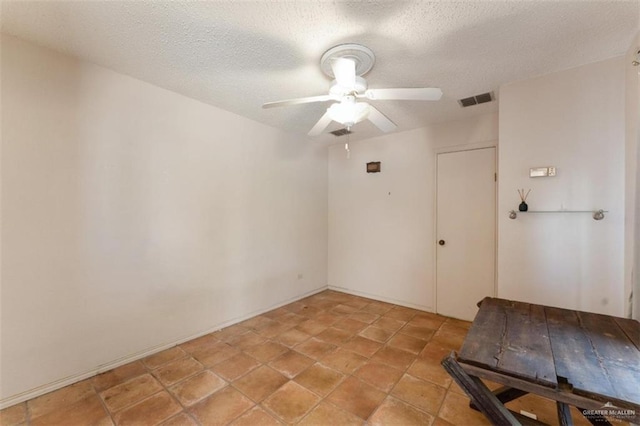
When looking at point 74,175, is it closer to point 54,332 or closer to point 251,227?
point 54,332

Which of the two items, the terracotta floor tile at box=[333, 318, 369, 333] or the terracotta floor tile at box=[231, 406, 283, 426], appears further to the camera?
the terracotta floor tile at box=[333, 318, 369, 333]

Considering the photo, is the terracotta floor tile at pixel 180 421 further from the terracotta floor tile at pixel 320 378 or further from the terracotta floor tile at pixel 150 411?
the terracotta floor tile at pixel 320 378

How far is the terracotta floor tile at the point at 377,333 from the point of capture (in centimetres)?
289

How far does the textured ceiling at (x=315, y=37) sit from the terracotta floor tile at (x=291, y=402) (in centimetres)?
268

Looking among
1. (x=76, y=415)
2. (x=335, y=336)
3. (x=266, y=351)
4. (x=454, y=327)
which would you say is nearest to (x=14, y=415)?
(x=76, y=415)

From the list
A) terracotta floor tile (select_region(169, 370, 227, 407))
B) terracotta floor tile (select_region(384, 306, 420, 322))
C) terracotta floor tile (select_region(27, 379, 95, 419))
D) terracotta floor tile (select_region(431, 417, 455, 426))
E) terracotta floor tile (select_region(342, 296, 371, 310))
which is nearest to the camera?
Result: terracotta floor tile (select_region(431, 417, 455, 426))

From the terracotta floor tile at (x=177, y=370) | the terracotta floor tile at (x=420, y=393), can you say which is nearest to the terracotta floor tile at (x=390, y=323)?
the terracotta floor tile at (x=420, y=393)

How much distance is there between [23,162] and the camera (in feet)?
6.23

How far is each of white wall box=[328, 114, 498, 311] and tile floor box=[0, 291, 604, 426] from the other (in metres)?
1.00

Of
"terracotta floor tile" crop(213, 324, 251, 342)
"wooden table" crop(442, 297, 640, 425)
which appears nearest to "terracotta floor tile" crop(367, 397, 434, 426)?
"wooden table" crop(442, 297, 640, 425)

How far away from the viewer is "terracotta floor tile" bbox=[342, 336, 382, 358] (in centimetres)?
261

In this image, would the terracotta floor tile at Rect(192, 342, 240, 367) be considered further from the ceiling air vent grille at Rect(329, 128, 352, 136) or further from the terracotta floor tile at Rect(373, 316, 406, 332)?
the ceiling air vent grille at Rect(329, 128, 352, 136)

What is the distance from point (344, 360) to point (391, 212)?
2.32m

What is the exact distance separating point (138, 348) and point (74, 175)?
1697 mm
